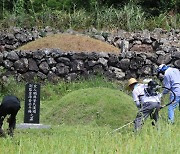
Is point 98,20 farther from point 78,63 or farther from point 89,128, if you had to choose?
point 89,128

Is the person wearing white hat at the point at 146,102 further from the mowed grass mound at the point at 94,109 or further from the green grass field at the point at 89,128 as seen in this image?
the mowed grass mound at the point at 94,109

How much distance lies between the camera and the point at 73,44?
20.5 m

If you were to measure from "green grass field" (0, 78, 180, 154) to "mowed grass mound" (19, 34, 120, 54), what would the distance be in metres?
1.75

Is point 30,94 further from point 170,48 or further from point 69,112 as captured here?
point 170,48

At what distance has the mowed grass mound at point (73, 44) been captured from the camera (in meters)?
20.3

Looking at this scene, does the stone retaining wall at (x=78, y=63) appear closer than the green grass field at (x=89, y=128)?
No

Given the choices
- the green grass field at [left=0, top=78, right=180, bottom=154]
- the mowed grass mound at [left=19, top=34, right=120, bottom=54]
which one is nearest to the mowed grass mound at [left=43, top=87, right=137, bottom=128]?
the green grass field at [left=0, top=78, right=180, bottom=154]

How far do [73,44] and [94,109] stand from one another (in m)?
7.19

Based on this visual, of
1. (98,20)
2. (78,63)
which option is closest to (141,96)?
(78,63)

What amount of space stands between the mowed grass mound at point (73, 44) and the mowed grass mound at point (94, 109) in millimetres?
5950

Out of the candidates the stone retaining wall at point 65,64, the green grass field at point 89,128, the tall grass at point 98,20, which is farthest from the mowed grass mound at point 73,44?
the tall grass at point 98,20

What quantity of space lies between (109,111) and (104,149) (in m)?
6.52

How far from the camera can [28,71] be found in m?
19.3

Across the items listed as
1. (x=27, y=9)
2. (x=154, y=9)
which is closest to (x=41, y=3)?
(x=27, y=9)
